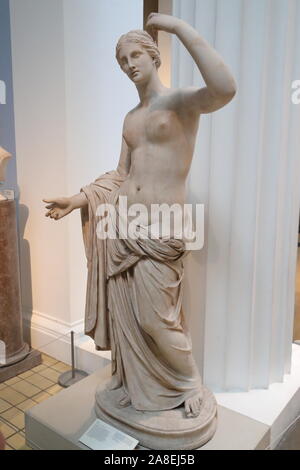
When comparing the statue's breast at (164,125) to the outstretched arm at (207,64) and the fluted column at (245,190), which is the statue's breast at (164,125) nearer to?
the outstretched arm at (207,64)

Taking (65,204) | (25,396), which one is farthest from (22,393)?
(65,204)

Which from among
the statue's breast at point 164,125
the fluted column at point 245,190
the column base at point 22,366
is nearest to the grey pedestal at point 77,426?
the fluted column at point 245,190

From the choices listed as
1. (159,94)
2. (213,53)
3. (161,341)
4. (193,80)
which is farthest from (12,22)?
(161,341)

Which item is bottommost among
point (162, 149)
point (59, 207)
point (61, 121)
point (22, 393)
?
point (22, 393)

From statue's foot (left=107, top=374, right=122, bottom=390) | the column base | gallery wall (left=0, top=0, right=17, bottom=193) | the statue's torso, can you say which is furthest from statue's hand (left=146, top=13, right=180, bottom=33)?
the column base

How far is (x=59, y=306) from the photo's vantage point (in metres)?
2.99

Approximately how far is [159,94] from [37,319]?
87.7 inches

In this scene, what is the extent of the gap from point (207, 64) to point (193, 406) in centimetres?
135

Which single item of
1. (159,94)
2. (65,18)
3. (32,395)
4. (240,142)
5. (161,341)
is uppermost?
(65,18)

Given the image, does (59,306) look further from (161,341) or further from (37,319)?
(161,341)

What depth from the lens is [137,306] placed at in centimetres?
159

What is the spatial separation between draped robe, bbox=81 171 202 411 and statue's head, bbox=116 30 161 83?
0.47 metres

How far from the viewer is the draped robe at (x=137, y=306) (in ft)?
5.07

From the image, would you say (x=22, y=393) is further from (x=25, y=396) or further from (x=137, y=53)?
(x=137, y=53)
